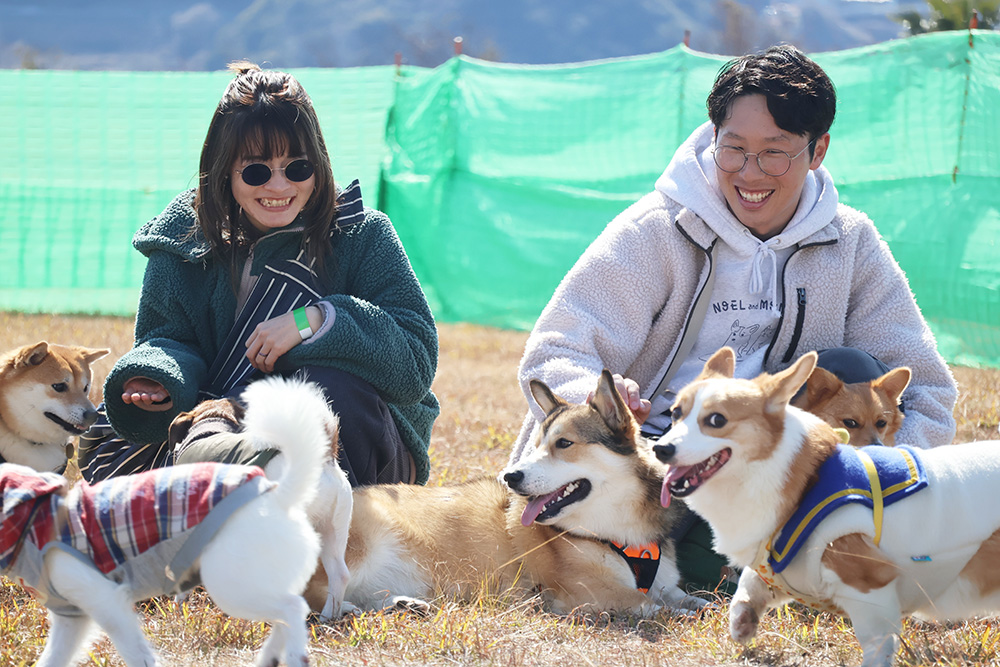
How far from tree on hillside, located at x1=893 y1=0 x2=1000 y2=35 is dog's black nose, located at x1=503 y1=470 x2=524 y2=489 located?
50.2 feet

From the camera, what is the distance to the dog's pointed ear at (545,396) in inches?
123

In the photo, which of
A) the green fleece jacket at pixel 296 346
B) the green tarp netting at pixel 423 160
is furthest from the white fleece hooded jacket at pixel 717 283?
the green tarp netting at pixel 423 160

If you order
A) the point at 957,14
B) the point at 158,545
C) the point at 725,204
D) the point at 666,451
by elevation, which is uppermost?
the point at 957,14

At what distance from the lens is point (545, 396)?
10.3 feet

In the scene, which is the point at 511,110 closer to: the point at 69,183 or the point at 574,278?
the point at 69,183

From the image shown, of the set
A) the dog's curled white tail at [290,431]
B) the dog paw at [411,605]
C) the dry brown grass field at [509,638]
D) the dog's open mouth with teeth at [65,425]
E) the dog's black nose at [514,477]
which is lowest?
the dog paw at [411,605]

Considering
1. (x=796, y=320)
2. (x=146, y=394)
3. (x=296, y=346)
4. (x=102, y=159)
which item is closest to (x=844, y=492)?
(x=796, y=320)

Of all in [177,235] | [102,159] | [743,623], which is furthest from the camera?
[102,159]

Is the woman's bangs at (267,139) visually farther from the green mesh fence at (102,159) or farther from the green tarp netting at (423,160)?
the green mesh fence at (102,159)

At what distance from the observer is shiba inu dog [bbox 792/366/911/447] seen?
117 inches

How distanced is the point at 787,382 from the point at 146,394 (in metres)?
1.86

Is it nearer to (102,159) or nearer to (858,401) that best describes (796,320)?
(858,401)

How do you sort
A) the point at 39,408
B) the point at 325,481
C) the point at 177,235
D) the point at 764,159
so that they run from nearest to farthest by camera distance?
the point at 325,481 < the point at 764,159 < the point at 177,235 < the point at 39,408

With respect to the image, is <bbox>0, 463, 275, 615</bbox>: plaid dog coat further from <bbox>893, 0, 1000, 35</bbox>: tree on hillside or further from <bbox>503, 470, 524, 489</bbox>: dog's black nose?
<bbox>893, 0, 1000, 35</bbox>: tree on hillside
